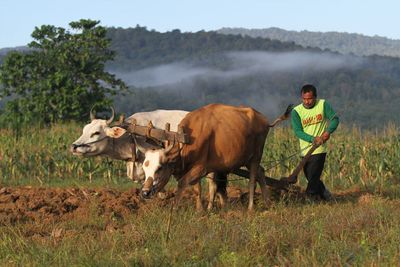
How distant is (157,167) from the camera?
848cm

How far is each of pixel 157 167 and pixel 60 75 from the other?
23940 millimetres

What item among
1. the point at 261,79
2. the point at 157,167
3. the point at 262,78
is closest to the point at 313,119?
the point at 157,167

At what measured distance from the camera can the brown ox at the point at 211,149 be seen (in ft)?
28.2

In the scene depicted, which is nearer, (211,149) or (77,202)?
(211,149)

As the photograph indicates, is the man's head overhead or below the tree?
overhead

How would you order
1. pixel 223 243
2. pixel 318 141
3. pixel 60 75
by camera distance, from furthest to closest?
1. pixel 60 75
2. pixel 318 141
3. pixel 223 243

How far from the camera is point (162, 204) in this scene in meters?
10.3

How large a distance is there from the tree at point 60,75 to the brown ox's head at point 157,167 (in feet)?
74.6

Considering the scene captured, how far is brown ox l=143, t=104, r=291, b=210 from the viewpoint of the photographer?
8602mm

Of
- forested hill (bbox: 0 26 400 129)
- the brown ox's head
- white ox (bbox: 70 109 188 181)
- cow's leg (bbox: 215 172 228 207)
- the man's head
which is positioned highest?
the man's head

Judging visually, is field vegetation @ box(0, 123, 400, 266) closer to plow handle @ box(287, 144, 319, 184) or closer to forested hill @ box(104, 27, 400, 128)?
plow handle @ box(287, 144, 319, 184)

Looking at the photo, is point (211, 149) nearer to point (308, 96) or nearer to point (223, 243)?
point (308, 96)

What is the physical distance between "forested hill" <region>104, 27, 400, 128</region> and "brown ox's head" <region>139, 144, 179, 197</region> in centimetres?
9803

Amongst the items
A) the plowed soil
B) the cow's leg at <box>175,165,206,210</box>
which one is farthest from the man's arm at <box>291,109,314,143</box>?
the cow's leg at <box>175,165,206,210</box>
